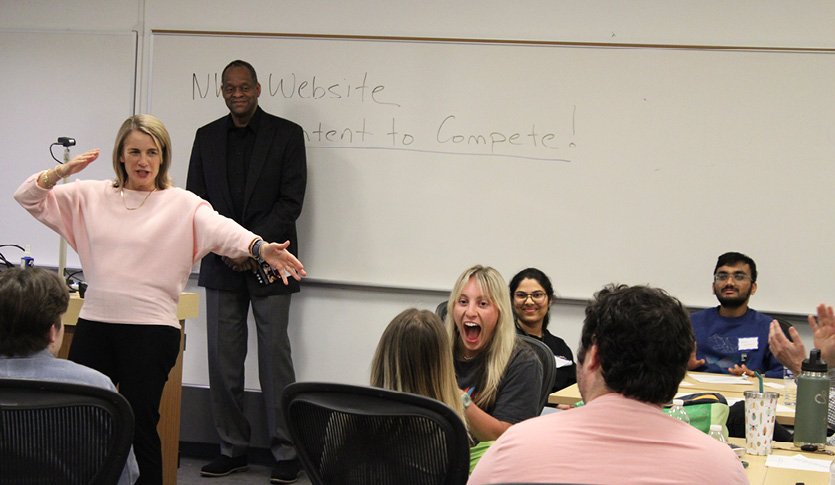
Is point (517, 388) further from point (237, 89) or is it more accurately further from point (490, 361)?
point (237, 89)

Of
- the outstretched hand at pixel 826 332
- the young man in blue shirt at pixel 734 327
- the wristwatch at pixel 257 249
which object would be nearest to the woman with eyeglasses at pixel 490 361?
the wristwatch at pixel 257 249

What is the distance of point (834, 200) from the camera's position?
4.64m

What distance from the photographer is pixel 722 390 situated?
3693 millimetres

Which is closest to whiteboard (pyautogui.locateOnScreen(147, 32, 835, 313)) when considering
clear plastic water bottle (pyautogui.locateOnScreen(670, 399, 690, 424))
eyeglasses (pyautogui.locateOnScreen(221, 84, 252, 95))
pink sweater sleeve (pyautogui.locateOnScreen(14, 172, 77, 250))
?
eyeglasses (pyautogui.locateOnScreen(221, 84, 252, 95))

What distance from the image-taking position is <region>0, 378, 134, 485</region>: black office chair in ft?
6.52

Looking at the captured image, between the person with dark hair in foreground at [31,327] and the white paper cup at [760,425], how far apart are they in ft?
5.20

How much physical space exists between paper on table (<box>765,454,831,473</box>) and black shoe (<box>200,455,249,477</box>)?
10.1ft

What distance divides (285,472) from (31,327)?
2.73 metres

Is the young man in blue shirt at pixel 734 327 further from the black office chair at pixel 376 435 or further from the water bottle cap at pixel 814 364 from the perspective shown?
the black office chair at pixel 376 435

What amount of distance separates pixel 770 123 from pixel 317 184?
2.27 metres

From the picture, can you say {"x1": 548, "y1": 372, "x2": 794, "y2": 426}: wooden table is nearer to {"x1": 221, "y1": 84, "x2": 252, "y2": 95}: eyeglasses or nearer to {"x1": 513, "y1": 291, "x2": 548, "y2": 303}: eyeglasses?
{"x1": 513, "y1": 291, "x2": 548, "y2": 303}: eyeglasses

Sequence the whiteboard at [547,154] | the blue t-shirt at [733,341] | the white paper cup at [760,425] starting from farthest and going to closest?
the whiteboard at [547,154] < the blue t-shirt at [733,341] < the white paper cup at [760,425]

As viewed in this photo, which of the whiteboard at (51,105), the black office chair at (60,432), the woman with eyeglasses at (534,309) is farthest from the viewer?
the whiteboard at (51,105)

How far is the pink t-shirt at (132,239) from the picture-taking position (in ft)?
10.5
